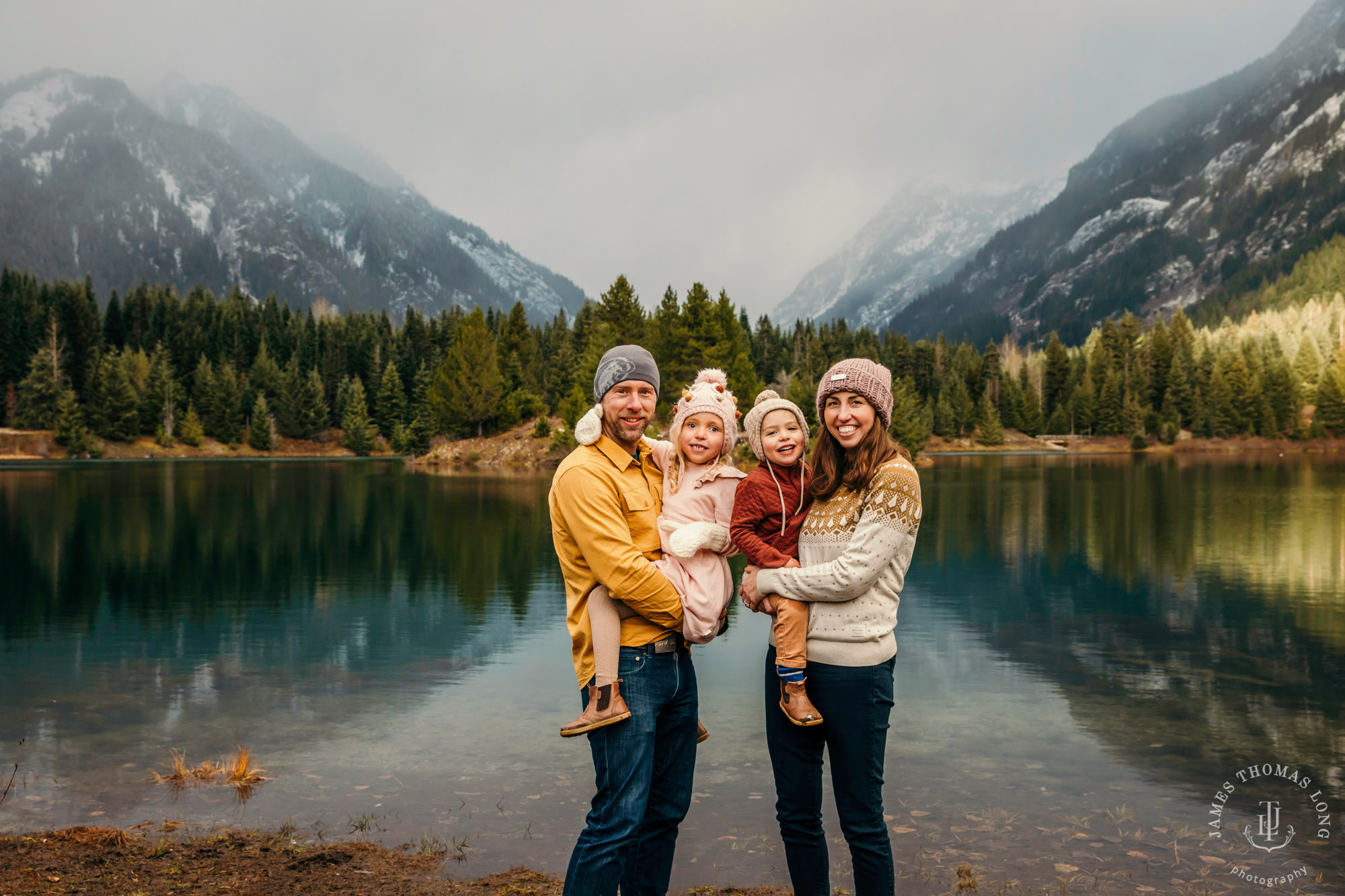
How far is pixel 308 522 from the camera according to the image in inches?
1208

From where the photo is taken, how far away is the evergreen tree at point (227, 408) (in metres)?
98.9

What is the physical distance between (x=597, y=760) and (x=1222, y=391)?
12956 centimetres

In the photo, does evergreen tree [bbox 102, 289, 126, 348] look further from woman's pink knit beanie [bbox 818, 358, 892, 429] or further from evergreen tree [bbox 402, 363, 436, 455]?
woman's pink knit beanie [bbox 818, 358, 892, 429]

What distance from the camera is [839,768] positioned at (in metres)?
3.90

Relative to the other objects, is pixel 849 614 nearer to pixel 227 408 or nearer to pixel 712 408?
pixel 712 408

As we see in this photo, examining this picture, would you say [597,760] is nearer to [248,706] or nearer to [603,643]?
[603,643]

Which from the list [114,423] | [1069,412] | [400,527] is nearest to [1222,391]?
[1069,412]

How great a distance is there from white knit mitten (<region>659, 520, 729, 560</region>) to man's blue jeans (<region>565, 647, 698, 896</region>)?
0.50 meters

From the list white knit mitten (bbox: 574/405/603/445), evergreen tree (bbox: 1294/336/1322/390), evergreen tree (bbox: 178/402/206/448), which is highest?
evergreen tree (bbox: 1294/336/1322/390)

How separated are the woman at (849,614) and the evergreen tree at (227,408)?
10834 cm

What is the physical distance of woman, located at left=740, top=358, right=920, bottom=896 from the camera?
377 centimetres

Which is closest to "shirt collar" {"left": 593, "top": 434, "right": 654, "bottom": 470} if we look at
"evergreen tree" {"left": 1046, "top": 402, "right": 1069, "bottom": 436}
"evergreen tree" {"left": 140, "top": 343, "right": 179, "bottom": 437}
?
"evergreen tree" {"left": 140, "top": 343, "right": 179, "bottom": 437}

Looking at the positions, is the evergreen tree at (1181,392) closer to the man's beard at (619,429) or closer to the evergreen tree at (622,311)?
the evergreen tree at (622,311)

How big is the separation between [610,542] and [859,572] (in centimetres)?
110
